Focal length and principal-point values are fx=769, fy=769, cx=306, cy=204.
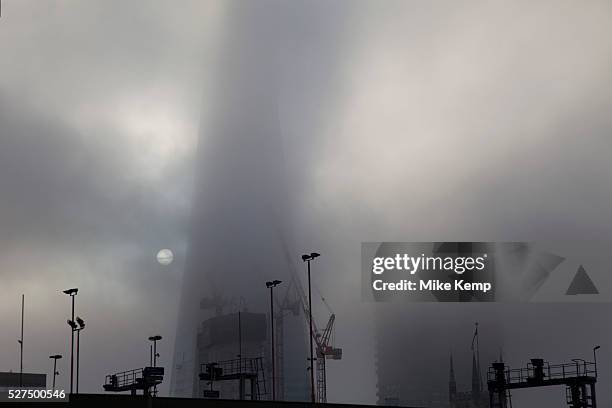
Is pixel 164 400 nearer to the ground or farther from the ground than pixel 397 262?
nearer to the ground

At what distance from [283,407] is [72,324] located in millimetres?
87868

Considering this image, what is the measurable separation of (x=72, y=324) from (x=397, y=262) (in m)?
79.5

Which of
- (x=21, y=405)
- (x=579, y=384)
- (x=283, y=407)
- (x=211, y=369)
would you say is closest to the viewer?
(x=21, y=405)

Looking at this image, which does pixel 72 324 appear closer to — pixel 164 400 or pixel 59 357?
pixel 59 357

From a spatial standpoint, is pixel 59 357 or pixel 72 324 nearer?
pixel 72 324

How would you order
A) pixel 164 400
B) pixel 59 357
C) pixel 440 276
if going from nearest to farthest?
1. pixel 164 400
2. pixel 440 276
3. pixel 59 357

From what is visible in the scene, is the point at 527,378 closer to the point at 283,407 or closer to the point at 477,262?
the point at 477,262

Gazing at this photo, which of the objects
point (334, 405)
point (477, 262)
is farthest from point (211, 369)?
point (334, 405)

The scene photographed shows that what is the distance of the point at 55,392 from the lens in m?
41.5

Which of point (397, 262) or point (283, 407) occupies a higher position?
point (397, 262)

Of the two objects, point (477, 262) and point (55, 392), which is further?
point (477, 262)

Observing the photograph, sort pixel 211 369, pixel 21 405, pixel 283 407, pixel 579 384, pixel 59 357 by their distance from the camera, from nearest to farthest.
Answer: pixel 21 405, pixel 283 407, pixel 579 384, pixel 211 369, pixel 59 357

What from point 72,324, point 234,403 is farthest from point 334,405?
point 72,324

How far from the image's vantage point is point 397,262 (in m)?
69.0
